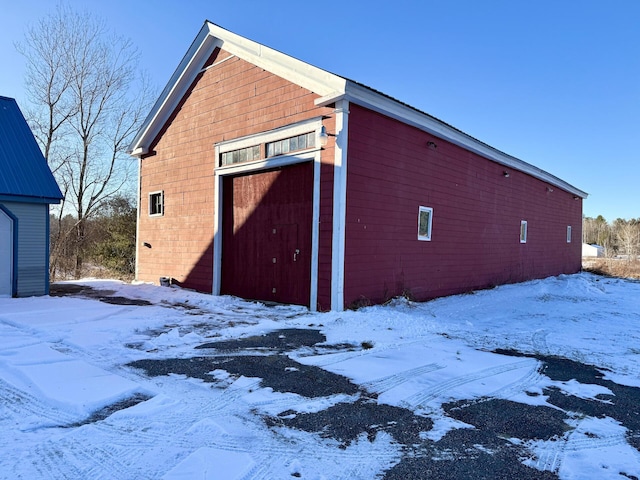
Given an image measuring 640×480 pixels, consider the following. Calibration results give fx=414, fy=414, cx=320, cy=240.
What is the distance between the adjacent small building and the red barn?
2928mm

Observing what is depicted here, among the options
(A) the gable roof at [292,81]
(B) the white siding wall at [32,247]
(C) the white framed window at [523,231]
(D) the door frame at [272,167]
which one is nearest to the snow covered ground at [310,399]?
(D) the door frame at [272,167]

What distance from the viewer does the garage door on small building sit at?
29.6ft

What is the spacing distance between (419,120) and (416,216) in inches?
81.9

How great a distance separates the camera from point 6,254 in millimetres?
9086

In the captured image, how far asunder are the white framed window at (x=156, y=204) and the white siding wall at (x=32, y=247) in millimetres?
2931

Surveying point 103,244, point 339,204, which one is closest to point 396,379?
point 339,204

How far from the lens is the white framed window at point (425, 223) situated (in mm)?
9469

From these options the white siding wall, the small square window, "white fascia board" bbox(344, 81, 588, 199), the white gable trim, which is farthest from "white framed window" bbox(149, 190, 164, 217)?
"white fascia board" bbox(344, 81, 588, 199)

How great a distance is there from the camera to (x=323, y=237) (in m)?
7.66

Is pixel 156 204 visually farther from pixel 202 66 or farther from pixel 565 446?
pixel 565 446

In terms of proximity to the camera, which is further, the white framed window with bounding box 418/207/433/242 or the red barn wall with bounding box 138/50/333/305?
the white framed window with bounding box 418/207/433/242

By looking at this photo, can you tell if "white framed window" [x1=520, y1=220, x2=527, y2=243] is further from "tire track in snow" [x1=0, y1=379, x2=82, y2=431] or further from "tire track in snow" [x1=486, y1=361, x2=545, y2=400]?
"tire track in snow" [x1=0, y1=379, x2=82, y2=431]

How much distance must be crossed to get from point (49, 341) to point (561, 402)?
5806 mm

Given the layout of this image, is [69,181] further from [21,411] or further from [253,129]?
[21,411]
